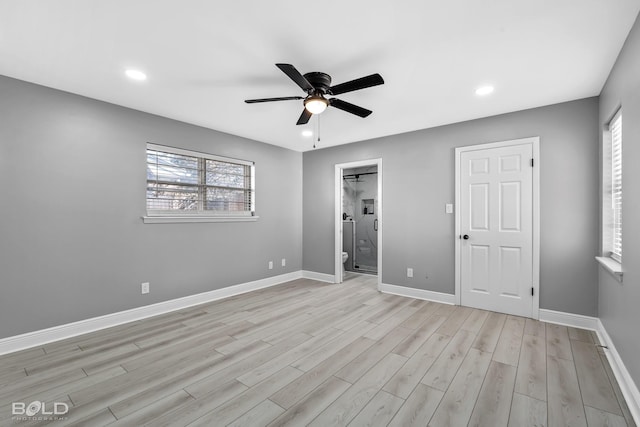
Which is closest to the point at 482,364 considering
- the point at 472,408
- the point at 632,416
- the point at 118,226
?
the point at 472,408

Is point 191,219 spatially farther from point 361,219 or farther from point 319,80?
point 361,219

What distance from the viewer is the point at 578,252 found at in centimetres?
312

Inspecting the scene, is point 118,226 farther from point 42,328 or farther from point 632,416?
point 632,416

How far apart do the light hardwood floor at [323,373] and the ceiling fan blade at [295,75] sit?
2.20m

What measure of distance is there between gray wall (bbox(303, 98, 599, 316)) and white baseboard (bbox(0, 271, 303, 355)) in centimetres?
170

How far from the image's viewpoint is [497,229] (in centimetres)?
357

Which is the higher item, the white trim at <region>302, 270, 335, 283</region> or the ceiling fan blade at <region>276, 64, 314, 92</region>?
the ceiling fan blade at <region>276, 64, 314, 92</region>

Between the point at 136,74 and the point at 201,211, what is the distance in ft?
6.24

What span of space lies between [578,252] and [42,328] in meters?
5.46

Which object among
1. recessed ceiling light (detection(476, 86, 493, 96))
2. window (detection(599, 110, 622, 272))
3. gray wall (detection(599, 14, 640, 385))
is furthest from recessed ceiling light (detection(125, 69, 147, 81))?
window (detection(599, 110, 622, 272))

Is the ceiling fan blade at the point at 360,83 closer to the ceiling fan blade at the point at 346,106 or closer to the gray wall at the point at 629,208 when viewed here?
the ceiling fan blade at the point at 346,106

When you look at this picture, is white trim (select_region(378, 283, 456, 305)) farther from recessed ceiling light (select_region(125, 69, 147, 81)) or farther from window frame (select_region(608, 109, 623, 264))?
recessed ceiling light (select_region(125, 69, 147, 81))

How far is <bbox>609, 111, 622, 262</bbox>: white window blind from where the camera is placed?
8.41 ft

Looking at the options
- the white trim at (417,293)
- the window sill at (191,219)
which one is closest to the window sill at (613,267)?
the white trim at (417,293)
